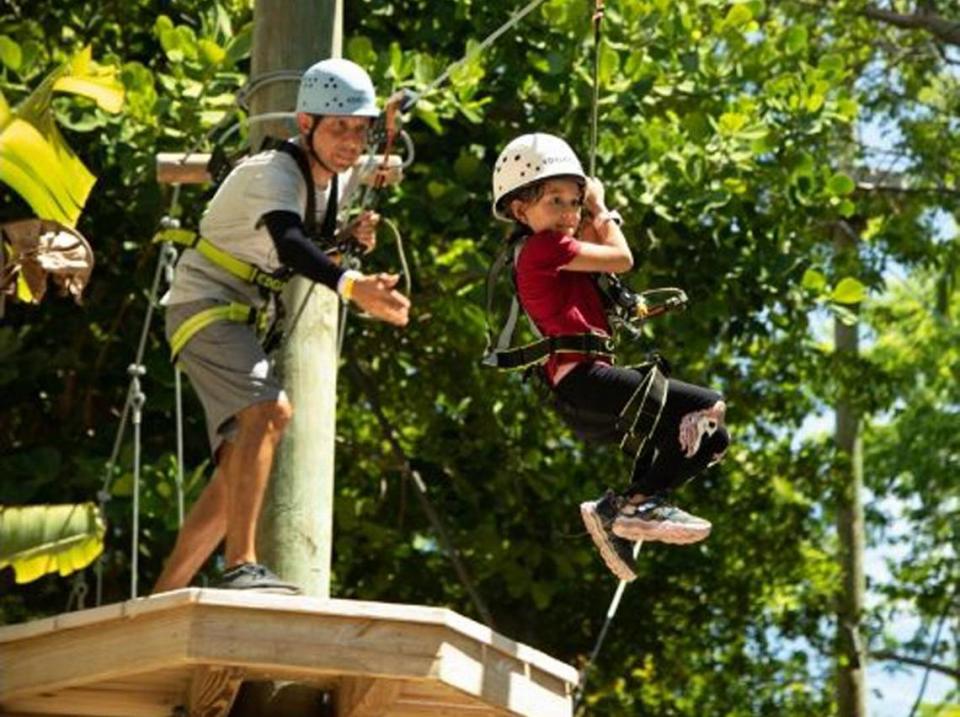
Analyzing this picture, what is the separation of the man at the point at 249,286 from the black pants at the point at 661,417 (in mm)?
803

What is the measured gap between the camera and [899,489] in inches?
823

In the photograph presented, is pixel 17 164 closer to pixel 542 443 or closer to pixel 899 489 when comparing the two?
pixel 542 443

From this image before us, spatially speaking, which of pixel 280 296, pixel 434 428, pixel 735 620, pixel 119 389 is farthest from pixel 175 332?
pixel 735 620

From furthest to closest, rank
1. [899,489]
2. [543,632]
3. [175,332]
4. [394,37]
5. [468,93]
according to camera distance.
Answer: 1. [899,489]
2. [543,632]
3. [394,37]
4. [468,93]
5. [175,332]

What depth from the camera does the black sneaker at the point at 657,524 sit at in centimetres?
797

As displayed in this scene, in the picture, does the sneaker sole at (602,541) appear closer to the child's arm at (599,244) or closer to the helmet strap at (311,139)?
the child's arm at (599,244)

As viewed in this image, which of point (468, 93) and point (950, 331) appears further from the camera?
point (950, 331)

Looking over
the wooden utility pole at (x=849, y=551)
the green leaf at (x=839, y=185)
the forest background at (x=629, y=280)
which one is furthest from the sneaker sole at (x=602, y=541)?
the wooden utility pole at (x=849, y=551)

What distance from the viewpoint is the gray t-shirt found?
7836 mm

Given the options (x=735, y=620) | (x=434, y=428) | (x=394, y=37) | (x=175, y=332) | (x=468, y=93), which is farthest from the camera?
(x=735, y=620)

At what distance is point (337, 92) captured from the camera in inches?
311

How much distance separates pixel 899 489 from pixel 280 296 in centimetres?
1333

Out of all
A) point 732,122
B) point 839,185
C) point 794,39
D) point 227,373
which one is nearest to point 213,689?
point 227,373

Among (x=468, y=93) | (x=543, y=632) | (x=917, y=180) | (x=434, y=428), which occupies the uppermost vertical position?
(x=917, y=180)
